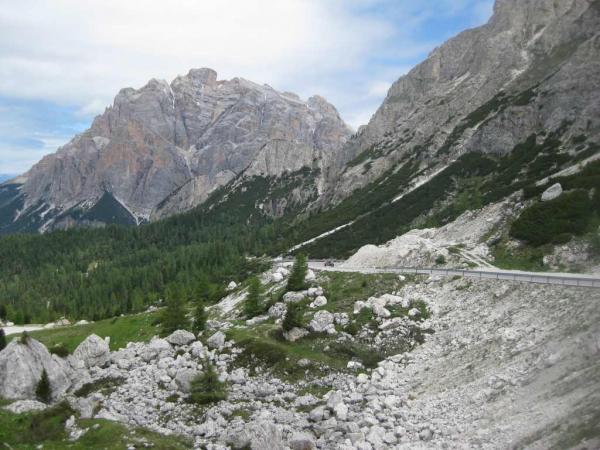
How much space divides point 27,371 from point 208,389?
66.2 ft

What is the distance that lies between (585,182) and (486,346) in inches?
1374

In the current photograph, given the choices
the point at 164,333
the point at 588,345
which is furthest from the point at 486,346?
the point at 164,333

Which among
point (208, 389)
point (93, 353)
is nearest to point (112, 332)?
point (93, 353)

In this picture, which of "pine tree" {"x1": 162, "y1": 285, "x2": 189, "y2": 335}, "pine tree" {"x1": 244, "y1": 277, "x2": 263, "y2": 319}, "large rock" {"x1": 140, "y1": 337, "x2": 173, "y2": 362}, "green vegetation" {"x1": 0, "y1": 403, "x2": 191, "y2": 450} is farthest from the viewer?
"pine tree" {"x1": 244, "y1": 277, "x2": 263, "y2": 319}

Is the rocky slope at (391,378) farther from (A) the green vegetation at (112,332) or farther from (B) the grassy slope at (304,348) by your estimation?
(A) the green vegetation at (112,332)

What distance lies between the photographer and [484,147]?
144250mm

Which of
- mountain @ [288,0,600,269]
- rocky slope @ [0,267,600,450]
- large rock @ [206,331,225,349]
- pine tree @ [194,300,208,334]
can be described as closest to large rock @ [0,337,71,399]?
rocky slope @ [0,267,600,450]

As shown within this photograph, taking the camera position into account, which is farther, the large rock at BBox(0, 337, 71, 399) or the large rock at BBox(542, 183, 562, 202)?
the large rock at BBox(542, 183, 562, 202)

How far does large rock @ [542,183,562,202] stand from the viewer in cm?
6067

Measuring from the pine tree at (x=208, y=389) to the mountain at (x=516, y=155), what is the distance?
120 feet

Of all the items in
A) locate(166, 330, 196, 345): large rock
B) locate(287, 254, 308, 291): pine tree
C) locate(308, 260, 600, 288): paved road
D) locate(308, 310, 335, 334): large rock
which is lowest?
locate(166, 330, 196, 345): large rock

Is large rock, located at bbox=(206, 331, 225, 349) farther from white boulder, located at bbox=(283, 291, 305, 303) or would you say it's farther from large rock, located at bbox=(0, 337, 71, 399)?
large rock, located at bbox=(0, 337, 71, 399)

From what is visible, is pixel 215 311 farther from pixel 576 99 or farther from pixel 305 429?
pixel 576 99

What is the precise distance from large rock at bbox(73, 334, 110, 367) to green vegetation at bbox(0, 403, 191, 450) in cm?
1956
